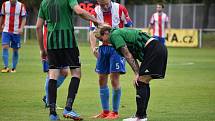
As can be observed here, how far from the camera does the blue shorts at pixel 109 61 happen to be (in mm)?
12055

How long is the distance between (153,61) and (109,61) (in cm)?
147

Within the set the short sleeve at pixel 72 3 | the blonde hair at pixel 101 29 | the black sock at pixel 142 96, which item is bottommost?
the black sock at pixel 142 96

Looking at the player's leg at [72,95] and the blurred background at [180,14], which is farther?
the blurred background at [180,14]

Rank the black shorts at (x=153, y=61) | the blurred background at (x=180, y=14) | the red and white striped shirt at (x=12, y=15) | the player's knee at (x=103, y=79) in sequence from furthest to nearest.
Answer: the blurred background at (x=180, y=14) → the red and white striped shirt at (x=12, y=15) → the player's knee at (x=103, y=79) → the black shorts at (x=153, y=61)

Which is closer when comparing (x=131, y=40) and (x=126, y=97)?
(x=131, y=40)

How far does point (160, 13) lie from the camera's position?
28.2 metres

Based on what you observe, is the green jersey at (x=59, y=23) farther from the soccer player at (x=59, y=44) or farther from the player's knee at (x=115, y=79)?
the player's knee at (x=115, y=79)

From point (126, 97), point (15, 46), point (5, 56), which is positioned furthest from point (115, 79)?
point (15, 46)

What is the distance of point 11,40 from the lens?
2209 cm

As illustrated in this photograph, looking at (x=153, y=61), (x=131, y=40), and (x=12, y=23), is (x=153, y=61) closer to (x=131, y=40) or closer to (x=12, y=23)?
(x=131, y=40)

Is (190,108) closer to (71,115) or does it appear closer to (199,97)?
(199,97)

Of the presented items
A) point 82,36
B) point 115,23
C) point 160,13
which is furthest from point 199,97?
point 82,36

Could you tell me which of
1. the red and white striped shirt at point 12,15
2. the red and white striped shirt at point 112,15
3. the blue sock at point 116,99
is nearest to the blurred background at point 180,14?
the red and white striped shirt at point 12,15

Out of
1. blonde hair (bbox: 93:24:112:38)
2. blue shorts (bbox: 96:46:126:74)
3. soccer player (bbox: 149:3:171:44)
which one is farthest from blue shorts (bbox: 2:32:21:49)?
blonde hair (bbox: 93:24:112:38)
